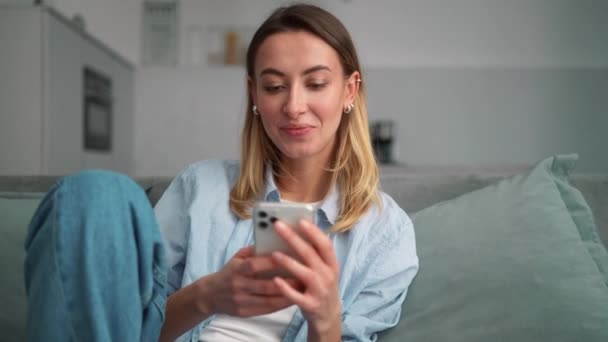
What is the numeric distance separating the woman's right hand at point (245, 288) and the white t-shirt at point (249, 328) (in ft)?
0.58

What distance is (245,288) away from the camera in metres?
0.65

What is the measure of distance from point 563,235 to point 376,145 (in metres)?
2.56

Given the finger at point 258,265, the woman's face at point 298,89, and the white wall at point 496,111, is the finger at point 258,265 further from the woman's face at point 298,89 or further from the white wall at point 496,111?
the white wall at point 496,111

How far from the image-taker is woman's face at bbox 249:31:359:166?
917mm

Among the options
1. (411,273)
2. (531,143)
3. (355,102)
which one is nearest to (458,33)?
(531,143)

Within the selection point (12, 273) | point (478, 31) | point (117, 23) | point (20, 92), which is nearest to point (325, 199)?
point (12, 273)

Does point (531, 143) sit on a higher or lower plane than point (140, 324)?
higher

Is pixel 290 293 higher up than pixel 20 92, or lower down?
lower down

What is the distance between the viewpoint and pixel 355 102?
1.08m

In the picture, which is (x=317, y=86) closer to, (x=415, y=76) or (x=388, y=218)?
(x=388, y=218)

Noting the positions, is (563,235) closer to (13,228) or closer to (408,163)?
(13,228)

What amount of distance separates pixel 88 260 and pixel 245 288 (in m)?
0.21

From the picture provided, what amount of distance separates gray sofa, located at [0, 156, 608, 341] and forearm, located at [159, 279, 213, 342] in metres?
0.35

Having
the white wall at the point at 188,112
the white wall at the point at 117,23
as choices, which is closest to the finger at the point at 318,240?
the white wall at the point at 188,112
